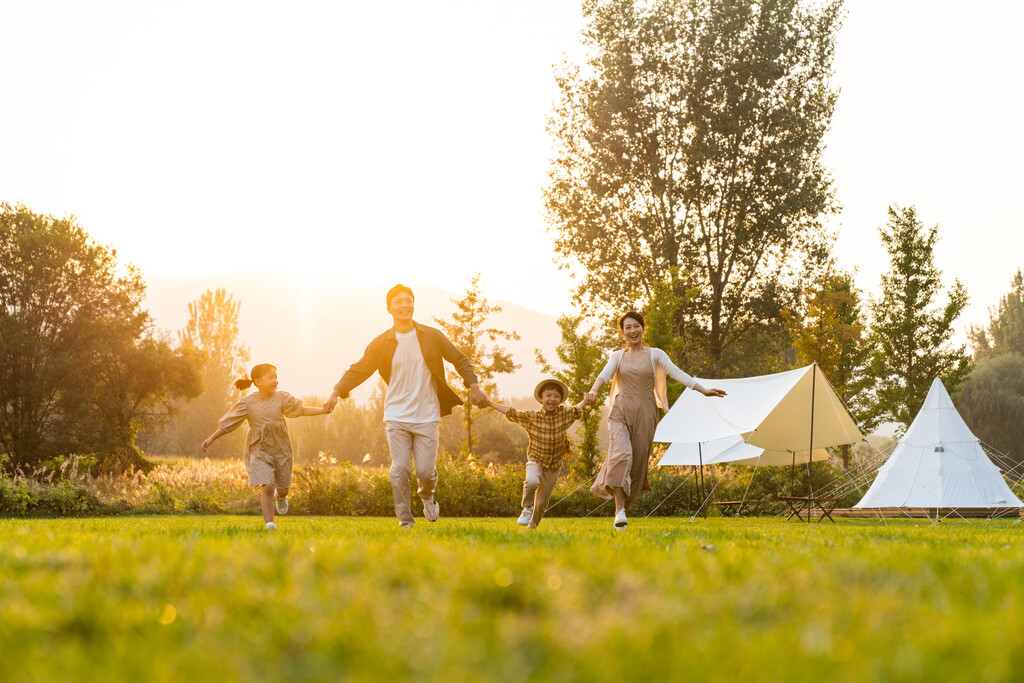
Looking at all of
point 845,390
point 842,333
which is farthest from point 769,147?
point 845,390

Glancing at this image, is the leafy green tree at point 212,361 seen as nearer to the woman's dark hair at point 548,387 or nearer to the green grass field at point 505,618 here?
the woman's dark hair at point 548,387

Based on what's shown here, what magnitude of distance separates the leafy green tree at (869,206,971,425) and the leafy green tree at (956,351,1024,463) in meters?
13.8

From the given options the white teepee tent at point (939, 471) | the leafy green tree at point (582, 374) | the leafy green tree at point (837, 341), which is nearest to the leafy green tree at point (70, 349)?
the leafy green tree at point (582, 374)

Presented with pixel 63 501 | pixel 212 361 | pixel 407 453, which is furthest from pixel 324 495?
pixel 212 361

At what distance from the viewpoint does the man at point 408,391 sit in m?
8.74

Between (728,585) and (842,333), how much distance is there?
97.8 ft

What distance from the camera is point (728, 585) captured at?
9.48 feet

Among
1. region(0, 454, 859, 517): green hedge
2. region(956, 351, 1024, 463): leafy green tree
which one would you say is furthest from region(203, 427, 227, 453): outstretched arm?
region(956, 351, 1024, 463): leafy green tree

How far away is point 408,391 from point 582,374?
57.0 ft

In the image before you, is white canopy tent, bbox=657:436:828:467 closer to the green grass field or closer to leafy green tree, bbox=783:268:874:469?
leafy green tree, bbox=783:268:874:469

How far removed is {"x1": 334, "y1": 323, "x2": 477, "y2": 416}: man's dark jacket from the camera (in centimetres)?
888

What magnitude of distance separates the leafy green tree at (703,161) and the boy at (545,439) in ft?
77.5

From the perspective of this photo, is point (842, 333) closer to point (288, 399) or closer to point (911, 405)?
point (911, 405)

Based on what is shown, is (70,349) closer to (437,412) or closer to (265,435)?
(265,435)
